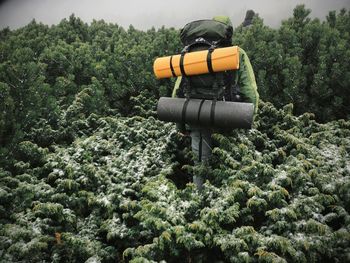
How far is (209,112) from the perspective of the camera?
15.8ft

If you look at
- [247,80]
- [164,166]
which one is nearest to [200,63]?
[247,80]

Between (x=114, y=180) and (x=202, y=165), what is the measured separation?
1.57 metres

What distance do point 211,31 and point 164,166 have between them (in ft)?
8.41

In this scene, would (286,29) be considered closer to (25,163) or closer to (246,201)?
(246,201)

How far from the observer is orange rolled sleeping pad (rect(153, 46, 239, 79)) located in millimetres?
4434

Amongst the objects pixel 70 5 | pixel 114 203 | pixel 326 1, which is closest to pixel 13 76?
pixel 114 203

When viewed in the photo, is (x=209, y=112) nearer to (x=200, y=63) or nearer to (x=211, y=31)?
(x=200, y=63)

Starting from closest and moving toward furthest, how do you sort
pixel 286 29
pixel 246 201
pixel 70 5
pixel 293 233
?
pixel 293 233 < pixel 246 201 < pixel 286 29 < pixel 70 5

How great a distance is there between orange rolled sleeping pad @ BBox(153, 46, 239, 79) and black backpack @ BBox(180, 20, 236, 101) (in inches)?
6.6

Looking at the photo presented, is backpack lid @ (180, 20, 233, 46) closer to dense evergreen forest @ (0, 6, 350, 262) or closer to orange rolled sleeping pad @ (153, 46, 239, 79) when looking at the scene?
orange rolled sleeping pad @ (153, 46, 239, 79)

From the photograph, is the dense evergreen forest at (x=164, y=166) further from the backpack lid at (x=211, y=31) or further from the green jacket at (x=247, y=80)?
the backpack lid at (x=211, y=31)

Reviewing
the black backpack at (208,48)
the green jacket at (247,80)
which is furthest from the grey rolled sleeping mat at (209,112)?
the green jacket at (247,80)

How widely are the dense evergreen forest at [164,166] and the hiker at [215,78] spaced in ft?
2.26

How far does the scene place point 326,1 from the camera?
58.3ft
